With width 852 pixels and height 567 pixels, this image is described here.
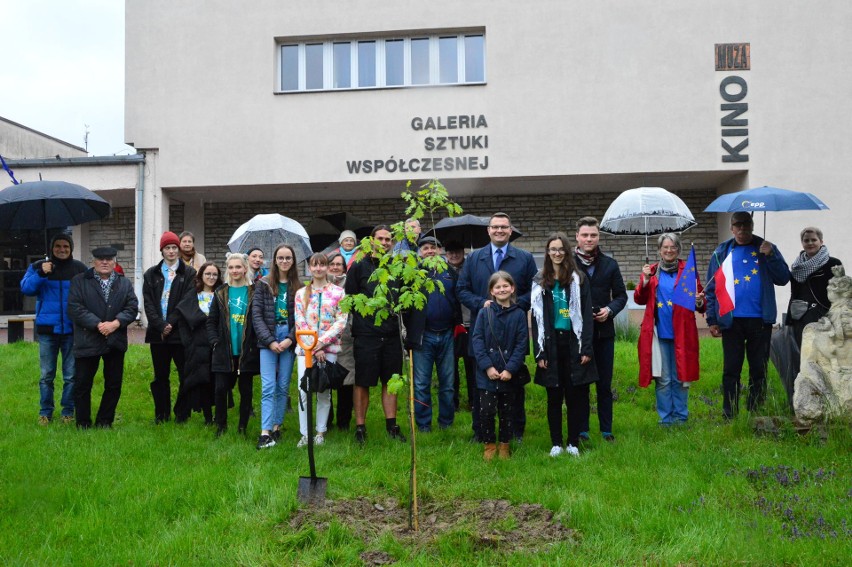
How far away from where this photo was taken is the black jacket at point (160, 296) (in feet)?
24.5

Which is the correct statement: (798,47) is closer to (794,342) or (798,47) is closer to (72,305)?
(794,342)

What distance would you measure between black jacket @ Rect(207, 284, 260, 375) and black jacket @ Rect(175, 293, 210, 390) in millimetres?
108

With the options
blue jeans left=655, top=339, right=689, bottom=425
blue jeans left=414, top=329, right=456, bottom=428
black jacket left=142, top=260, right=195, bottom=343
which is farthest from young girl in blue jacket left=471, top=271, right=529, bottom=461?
black jacket left=142, top=260, right=195, bottom=343

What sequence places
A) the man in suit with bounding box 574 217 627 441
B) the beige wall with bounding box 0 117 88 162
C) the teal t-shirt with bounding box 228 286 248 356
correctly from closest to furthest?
1. the man in suit with bounding box 574 217 627 441
2. the teal t-shirt with bounding box 228 286 248 356
3. the beige wall with bounding box 0 117 88 162

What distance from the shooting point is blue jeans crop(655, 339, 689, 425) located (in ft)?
23.5

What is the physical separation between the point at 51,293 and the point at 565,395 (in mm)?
5375

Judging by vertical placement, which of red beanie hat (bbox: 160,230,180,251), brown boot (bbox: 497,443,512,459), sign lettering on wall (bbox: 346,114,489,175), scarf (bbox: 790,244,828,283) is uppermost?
sign lettering on wall (bbox: 346,114,489,175)

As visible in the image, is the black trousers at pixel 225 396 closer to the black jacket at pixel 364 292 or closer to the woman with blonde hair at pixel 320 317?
the woman with blonde hair at pixel 320 317

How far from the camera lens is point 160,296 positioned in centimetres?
765

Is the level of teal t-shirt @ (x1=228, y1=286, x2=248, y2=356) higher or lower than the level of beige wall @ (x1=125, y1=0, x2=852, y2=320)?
lower

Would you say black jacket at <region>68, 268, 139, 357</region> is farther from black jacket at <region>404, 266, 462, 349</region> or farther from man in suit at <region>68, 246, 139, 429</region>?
black jacket at <region>404, 266, 462, 349</region>

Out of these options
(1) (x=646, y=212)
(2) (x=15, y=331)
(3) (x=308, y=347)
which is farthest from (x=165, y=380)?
(2) (x=15, y=331)

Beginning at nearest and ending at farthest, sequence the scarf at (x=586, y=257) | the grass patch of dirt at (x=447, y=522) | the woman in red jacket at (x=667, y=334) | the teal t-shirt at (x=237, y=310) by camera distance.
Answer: the grass patch of dirt at (x=447, y=522)
the scarf at (x=586, y=257)
the woman in red jacket at (x=667, y=334)
the teal t-shirt at (x=237, y=310)

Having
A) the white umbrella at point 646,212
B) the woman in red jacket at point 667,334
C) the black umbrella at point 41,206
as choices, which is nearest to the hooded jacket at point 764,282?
the woman in red jacket at point 667,334
